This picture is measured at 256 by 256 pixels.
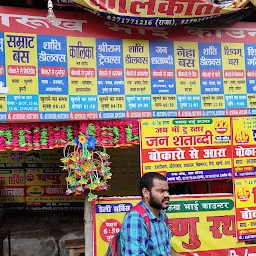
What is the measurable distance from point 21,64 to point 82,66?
0.67m

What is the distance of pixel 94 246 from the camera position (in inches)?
172

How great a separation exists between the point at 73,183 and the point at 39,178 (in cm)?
345

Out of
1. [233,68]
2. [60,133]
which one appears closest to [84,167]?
[60,133]

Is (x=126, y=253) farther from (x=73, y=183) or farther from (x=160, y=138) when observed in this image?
(x=160, y=138)

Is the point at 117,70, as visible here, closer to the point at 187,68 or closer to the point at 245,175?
the point at 187,68

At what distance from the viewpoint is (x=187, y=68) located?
4746mm

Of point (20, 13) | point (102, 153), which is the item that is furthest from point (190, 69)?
point (20, 13)

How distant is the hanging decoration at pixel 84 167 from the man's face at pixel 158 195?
1.51 metres

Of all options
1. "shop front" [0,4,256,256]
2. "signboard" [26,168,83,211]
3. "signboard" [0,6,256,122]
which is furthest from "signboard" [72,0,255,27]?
"signboard" [26,168,83,211]

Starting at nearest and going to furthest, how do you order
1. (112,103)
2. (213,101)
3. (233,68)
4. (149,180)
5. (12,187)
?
(149,180)
(112,103)
(213,101)
(233,68)
(12,187)

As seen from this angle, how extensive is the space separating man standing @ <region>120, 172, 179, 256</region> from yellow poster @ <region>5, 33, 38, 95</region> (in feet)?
6.27

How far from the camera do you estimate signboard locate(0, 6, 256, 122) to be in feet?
13.7

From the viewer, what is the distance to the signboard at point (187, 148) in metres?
4.57

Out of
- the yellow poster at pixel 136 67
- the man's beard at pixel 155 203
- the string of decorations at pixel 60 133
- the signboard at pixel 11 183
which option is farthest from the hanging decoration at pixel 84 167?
the signboard at pixel 11 183
